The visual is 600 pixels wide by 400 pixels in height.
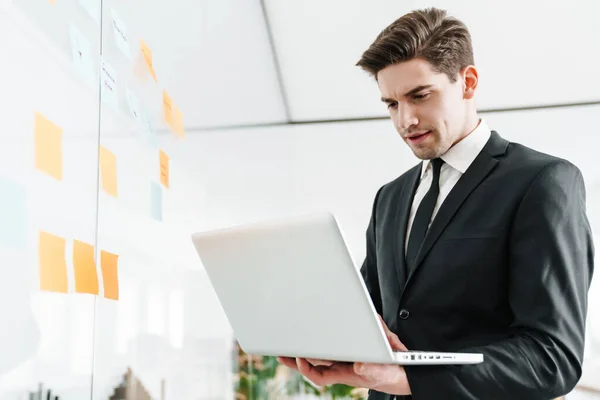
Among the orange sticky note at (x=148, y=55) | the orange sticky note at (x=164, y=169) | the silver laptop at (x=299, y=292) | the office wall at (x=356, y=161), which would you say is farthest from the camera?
the office wall at (x=356, y=161)

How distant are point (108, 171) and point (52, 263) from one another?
0.31m

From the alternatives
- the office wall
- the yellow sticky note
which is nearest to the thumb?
the yellow sticky note

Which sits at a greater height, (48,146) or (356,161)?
(356,161)

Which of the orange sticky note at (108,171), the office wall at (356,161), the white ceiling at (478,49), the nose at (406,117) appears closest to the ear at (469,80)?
the nose at (406,117)

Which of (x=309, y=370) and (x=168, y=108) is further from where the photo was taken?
(x=168, y=108)

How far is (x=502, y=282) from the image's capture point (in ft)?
3.11

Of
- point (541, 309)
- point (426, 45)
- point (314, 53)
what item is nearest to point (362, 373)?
point (541, 309)

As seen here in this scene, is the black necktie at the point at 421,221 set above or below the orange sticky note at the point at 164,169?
below

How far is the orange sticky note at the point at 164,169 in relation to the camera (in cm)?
157

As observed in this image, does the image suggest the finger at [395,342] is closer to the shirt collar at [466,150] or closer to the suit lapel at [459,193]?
the suit lapel at [459,193]

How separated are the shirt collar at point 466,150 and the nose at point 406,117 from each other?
0.09m

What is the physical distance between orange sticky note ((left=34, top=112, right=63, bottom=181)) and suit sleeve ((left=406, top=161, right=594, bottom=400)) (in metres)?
0.61

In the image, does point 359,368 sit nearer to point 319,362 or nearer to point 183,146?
point 319,362

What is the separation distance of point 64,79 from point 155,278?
0.65 metres
